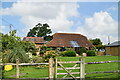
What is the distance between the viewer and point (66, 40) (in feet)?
120

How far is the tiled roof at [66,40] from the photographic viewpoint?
3431 cm

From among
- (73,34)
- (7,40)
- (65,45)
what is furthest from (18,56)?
(73,34)

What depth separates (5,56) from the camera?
1191 cm

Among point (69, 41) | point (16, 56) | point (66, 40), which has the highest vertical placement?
point (66, 40)

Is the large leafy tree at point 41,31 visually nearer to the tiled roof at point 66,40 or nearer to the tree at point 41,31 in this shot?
the tree at point 41,31

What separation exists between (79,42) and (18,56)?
26477mm

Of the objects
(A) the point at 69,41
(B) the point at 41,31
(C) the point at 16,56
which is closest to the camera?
(C) the point at 16,56

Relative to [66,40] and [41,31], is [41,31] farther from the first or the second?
[66,40]

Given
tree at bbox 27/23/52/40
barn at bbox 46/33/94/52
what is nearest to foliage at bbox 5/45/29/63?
barn at bbox 46/33/94/52

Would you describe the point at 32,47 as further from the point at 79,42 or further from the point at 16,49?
the point at 79,42

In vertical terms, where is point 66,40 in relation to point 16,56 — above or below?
above

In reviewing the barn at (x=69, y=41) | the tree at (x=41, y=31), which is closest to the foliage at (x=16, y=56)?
the barn at (x=69, y=41)

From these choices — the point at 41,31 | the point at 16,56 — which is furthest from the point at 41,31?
the point at 16,56

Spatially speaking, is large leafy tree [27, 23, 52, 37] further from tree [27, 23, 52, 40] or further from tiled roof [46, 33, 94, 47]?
tiled roof [46, 33, 94, 47]
